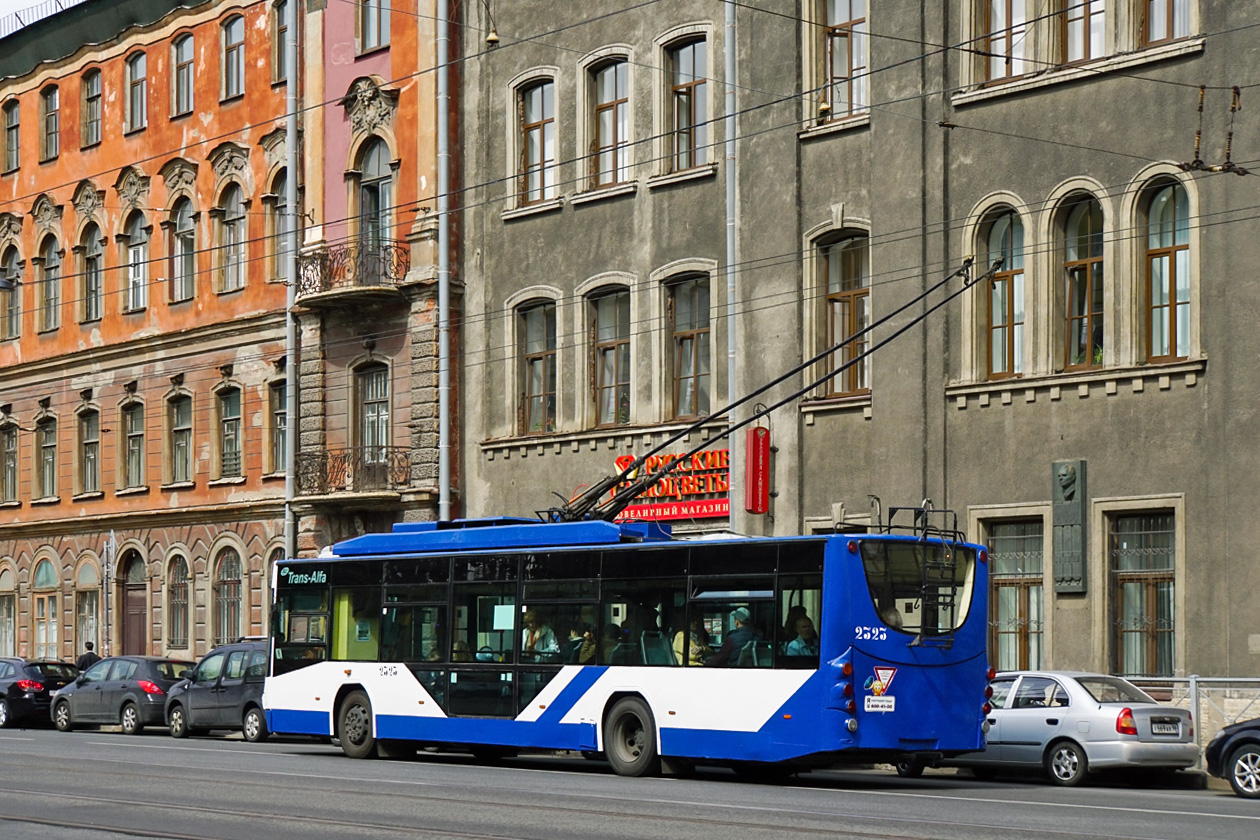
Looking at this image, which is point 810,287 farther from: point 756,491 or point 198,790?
point 198,790

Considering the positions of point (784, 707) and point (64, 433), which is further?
point (64, 433)

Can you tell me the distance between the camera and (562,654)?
23.4 meters

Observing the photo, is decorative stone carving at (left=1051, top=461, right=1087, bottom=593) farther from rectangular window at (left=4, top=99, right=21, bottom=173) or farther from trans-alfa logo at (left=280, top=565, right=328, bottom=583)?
rectangular window at (left=4, top=99, right=21, bottom=173)

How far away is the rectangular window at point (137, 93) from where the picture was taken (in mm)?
46875

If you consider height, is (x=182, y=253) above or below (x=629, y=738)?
above

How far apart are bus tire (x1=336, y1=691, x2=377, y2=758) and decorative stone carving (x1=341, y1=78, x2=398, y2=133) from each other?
1569cm

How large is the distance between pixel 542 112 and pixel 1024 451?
1248 cm

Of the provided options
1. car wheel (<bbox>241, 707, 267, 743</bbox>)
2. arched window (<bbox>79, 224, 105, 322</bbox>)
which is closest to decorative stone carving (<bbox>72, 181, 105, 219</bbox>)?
arched window (<bbox>79, 224, 105, 322</bbox>)

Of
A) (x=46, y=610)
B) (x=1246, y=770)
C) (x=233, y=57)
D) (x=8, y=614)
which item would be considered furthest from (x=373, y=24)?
(x=1246, y=770)

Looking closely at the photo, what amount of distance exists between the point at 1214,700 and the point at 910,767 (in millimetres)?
4266

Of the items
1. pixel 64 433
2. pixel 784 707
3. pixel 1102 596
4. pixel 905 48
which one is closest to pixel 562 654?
pixel 784 707

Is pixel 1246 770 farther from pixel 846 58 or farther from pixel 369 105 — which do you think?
pixel 369 105

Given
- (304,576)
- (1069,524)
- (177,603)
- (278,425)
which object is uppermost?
(278,425)

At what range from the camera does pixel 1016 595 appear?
27781 millimetres
